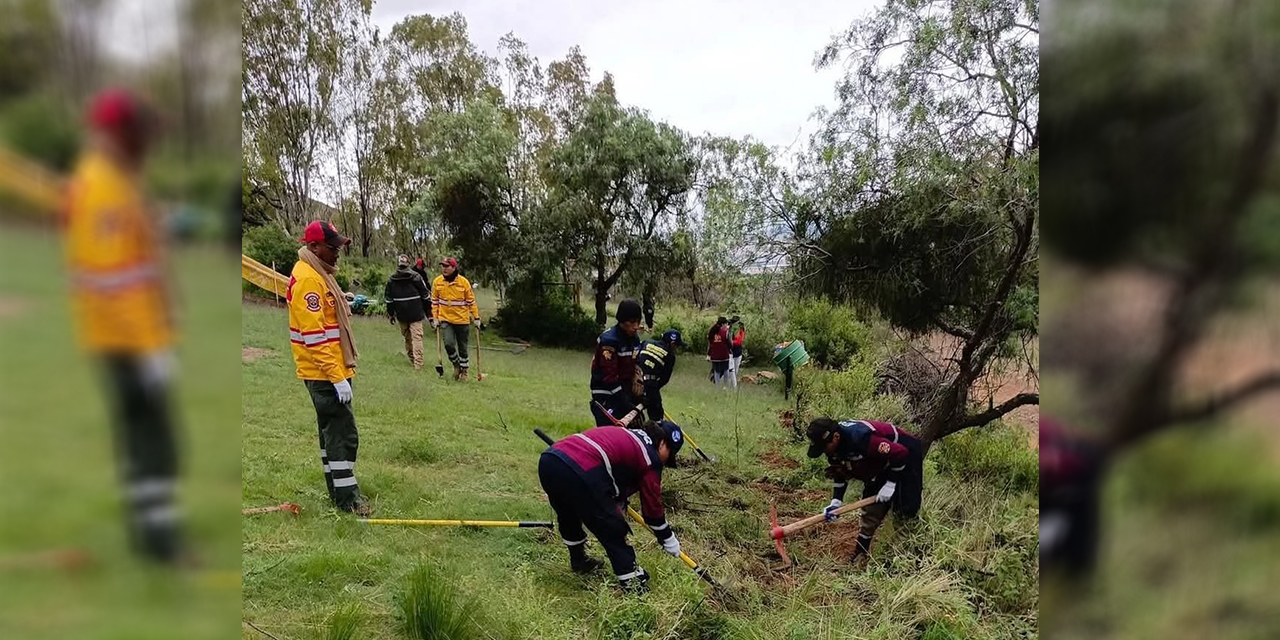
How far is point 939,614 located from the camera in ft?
14.4

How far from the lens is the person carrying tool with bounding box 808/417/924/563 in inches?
230

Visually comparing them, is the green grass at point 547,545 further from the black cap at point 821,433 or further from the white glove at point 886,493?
the black cap at point 821,433

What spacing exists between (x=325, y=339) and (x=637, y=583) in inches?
113

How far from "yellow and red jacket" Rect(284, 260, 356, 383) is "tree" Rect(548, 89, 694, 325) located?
1484cm

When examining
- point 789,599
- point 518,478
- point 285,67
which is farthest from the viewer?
point 518,478

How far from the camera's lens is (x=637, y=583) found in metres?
4.50

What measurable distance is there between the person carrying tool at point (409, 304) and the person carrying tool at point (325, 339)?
19.2ft

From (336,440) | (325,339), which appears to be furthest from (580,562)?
(325,339)

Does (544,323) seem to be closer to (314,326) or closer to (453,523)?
(453,523)
